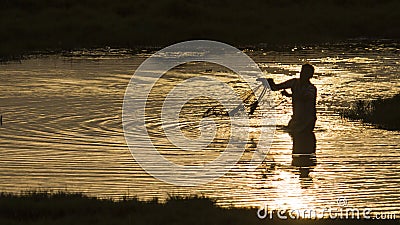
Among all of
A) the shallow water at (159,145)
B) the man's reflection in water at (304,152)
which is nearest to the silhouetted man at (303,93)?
the man's reflection in water at (304,152)

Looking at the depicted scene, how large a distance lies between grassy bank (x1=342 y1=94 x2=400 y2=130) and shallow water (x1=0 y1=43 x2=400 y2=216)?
0.27 m

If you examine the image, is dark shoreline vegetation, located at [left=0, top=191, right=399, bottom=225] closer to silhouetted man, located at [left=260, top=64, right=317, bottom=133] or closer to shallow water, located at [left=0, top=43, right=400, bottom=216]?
shallow water, located at [left=0, top=43, right=400, bottom=216]

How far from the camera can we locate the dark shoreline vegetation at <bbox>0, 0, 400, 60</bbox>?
27.5m

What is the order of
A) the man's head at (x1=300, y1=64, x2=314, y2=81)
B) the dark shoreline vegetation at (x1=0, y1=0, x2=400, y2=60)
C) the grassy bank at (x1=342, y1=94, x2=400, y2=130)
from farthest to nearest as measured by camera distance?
the dark shoreline vegetation at (x1=0, y1=0, x2=400, y2=60) < the grassy bank at (x1=342, y1=94, x2=400, y2=130) < the man's head at (x1=300, y1=64, x2=314, y2=81)

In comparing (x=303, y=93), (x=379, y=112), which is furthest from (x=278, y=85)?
(x=379, y=112)

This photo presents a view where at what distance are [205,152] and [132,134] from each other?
1585 mm

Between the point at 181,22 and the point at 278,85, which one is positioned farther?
the point at 181,22

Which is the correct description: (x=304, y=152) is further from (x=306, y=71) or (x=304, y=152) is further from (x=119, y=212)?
(x=119, y=212)

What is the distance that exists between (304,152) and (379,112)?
10.3 ft

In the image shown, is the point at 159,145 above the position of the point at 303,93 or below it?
below

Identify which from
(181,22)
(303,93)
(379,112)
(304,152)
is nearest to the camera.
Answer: (303,93)

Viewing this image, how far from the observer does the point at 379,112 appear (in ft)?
48.6

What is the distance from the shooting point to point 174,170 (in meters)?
11.0

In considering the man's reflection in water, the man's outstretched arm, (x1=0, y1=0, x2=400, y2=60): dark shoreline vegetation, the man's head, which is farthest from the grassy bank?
(x1=0, y1=0, x2=400, y2=60): dark shoreline vegetation
